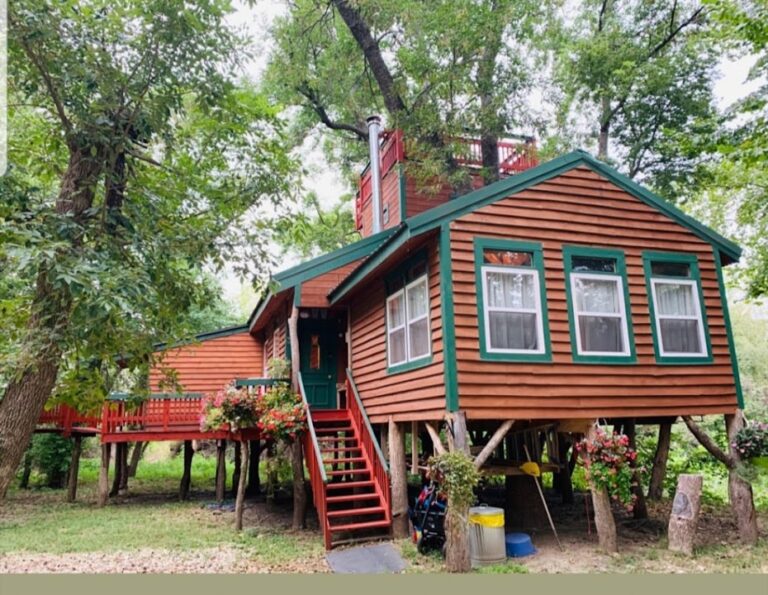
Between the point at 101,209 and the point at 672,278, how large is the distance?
830 cm

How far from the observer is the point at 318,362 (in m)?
13.2

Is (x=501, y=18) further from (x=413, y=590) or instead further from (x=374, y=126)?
(x=413, y=590)

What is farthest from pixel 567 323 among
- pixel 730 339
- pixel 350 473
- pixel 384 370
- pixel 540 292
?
pixel 350 473

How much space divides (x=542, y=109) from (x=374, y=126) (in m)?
4.66

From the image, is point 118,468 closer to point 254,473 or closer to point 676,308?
point 254,473

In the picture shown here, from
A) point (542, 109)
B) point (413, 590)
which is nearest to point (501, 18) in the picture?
point (542, 109)

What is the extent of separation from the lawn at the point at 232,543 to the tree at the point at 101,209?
9.18 feet

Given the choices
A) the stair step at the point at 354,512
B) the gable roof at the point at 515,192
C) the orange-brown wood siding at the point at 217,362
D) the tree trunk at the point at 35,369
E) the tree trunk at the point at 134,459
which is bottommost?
the stair step at the point at 354,512

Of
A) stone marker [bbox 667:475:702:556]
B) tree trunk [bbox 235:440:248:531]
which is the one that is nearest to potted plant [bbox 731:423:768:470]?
stone marker [bbox 667:475:702:556]

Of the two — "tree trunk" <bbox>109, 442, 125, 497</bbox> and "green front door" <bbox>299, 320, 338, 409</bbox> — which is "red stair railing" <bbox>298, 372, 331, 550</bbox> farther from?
"tree trunk" <bbox>109, 442, 125, 497</bbox>

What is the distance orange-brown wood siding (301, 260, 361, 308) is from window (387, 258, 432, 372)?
8.05 feet

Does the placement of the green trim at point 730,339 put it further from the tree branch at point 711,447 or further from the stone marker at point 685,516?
the stone marker at point 685,516

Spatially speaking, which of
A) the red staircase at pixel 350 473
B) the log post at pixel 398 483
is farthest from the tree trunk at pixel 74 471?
the log post at pixel 398 483

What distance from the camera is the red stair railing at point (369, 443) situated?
9.26m
